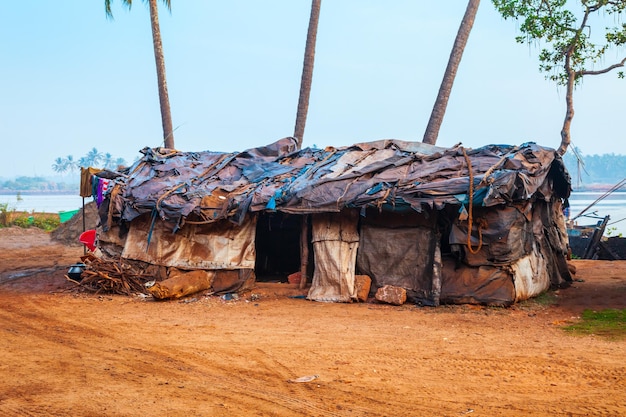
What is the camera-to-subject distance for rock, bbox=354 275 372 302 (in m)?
12.5

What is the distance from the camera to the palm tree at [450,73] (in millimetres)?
19078

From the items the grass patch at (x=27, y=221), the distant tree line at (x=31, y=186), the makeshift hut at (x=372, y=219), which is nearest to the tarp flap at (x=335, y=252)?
the makeshift hut at (x=372, y=219)

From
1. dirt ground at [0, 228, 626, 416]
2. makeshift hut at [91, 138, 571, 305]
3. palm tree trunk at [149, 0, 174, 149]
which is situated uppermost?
palm tree trunk at [149, 0, 174, 149]

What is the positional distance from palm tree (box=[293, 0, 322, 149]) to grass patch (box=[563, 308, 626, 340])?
11.0 metres

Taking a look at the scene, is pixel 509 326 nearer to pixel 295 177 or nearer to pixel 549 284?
pixel 549 284

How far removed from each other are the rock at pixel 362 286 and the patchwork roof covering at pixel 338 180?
56.1 inches

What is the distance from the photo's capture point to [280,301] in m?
12.8

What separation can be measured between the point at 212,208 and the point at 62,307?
3.24 m

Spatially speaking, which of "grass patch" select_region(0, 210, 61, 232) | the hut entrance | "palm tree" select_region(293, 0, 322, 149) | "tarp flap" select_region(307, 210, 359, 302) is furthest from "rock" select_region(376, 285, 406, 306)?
"grass patch" select_region(0, 210, 61, 232)

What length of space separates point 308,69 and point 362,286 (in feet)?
31.9

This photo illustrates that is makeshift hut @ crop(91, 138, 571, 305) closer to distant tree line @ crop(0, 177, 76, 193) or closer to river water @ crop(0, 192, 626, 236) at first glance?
river water @ crop(0, 192, 626, 236)

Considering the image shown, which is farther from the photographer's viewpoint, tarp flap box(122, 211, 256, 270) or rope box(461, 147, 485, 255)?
tarp flap box(122, 211, 256, 270)

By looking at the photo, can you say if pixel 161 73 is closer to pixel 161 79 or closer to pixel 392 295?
pixel 161 79

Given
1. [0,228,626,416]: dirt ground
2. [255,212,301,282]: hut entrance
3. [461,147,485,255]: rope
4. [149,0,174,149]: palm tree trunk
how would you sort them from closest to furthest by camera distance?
[0,228,626,416]: dirt ground → [461,147,485,255]: rope → [255,212,301,282]: hut entrance → [149,0,174,149]: palm tree trunk
